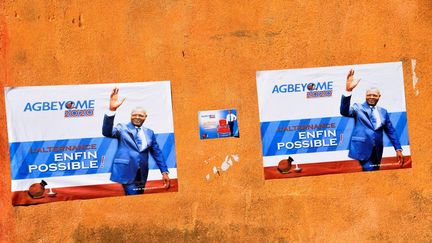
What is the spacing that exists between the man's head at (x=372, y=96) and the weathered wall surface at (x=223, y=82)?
472 mm

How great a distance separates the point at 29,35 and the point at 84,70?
0.85 m

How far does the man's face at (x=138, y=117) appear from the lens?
8.29m

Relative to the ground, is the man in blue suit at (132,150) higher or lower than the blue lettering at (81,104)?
lower

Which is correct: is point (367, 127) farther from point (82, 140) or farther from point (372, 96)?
point (82, 140)

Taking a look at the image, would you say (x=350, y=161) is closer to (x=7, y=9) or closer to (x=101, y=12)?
(x=101, y=12)

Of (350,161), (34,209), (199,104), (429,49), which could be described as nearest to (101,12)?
(199,104)

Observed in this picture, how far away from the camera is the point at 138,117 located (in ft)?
27.2

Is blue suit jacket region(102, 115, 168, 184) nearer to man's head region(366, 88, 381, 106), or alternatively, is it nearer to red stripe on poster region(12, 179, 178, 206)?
red stripe on poster region(12, 179, 178, 206)

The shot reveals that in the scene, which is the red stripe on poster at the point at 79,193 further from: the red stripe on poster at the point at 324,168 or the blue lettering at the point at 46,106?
the red stripe on poster at the point at 324,168

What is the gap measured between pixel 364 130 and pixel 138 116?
10.4 ft

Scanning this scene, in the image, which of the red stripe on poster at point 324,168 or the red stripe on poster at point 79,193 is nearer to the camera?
the red stripe on poster at point 79,193

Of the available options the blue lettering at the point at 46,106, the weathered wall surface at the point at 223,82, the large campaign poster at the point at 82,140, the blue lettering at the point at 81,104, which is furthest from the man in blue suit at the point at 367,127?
the blue lettering at the point at 46,106

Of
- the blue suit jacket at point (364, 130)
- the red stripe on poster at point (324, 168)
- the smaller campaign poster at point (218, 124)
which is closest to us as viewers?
the smaller campaign poster at point (218, 124)

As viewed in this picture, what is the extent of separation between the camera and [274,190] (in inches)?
337
